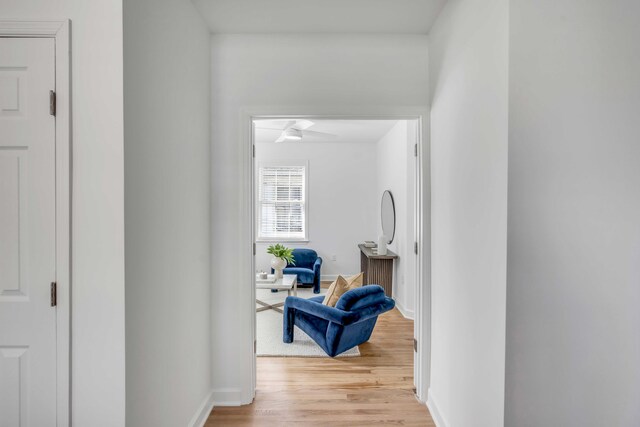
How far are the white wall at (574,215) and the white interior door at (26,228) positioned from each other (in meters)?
1.84

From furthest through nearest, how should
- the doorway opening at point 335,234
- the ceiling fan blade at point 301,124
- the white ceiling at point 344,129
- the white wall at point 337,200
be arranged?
the white wall at point 337,200 < the white ceiling at point 344,129 < the ceiling fan blade at point 301,124 < the doorway opening at point 335,234

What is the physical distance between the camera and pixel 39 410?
1.34m

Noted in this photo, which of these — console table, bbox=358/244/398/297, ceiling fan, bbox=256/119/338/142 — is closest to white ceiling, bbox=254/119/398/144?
ceiling fan, bbox=256/119/338/142

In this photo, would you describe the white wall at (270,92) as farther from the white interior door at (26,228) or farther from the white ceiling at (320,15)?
the white interior door at (26,228)

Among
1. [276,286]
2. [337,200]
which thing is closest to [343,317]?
[276,286]

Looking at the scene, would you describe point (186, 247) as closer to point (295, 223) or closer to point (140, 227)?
point (140, 227)

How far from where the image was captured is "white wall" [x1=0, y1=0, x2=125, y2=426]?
1322 millimetres

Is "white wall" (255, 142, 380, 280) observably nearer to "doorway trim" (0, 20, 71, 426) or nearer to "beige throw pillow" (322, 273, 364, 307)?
"beige throw pillow" (322, 273, 364, 307)

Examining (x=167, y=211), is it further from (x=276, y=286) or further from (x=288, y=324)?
(x=276, y=286)

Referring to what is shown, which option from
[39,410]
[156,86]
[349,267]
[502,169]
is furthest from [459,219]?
[349,267]

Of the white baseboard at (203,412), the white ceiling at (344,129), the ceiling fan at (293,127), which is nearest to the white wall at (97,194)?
the white baseboard at (203,412)

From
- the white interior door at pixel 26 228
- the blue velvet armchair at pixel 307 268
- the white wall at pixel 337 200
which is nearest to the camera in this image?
the white interior door at pixel 26 228

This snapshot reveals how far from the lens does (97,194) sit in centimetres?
133

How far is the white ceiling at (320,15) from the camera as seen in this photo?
2.01 meters
